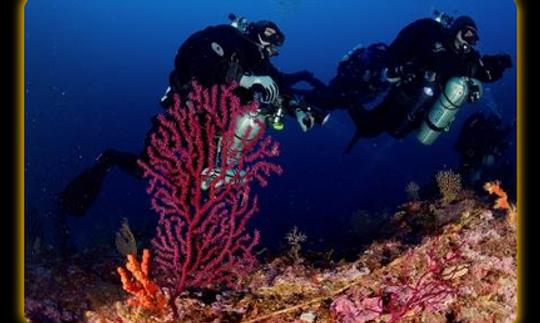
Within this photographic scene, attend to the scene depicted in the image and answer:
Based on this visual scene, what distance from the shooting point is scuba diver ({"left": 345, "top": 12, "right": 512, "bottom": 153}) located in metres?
6.79

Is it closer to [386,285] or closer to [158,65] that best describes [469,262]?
[386,285]

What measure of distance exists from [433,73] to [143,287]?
19.2 feet

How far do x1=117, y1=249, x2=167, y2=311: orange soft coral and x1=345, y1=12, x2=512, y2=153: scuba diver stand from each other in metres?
5.37

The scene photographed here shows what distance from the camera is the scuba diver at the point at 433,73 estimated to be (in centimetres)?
679

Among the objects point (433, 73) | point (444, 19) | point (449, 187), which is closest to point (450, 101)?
point (433, 73)

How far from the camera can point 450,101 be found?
6.81m

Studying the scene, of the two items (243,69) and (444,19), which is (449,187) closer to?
(243,69)

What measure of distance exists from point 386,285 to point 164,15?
483 feet

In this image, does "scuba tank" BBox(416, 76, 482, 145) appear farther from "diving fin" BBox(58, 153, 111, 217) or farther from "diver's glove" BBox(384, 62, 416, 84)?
"diving fin" BBox(58, 153, 111, 217)

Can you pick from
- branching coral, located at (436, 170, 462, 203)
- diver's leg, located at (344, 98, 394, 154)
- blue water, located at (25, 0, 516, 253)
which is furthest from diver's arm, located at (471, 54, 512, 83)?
blue water, located at (25, 0, 516, 253)

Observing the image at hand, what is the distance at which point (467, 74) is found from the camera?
22.5 ft

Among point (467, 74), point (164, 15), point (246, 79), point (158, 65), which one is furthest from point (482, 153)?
point (164, 15)

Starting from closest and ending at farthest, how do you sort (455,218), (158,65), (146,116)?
1. (455,218)
2. (146,116)
3. (158,65)

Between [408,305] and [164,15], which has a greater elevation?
[164,15]
